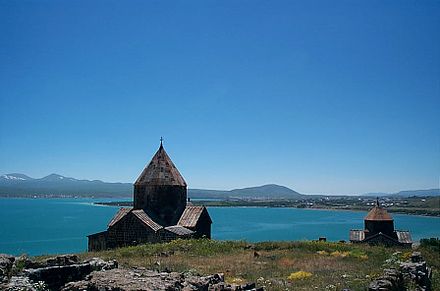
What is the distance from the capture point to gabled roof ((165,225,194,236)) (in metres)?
24.9

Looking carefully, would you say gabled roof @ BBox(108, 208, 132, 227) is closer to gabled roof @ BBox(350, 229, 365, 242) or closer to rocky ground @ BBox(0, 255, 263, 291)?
rocky ground @ BBox(0, 255, 263, 291)

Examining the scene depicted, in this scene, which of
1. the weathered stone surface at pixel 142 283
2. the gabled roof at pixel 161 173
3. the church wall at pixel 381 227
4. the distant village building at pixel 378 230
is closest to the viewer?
the weathered stone surface at pixel 142 283

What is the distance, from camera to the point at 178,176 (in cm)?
2831

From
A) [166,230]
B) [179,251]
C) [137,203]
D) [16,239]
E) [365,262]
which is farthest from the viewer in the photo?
[16,239]

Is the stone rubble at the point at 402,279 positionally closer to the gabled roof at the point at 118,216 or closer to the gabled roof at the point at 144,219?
the gabled roof at the point at 144,219

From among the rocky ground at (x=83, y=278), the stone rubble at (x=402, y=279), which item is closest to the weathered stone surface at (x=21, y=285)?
the rocky ground at (x=83, y=278)

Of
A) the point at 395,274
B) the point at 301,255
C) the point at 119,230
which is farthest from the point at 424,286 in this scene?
the point at 119,230

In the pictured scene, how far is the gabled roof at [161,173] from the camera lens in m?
27.1

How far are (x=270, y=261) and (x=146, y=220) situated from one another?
9519 mm

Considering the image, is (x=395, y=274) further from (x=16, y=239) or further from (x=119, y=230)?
(x=16, y=239)

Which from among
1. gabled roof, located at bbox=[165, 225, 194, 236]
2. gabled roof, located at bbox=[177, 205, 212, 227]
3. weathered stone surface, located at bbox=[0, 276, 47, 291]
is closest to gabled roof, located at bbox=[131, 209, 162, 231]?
gabled roof, located at bbox=[165, 225, 194, 236]

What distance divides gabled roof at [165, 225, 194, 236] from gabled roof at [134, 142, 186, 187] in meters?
2.95

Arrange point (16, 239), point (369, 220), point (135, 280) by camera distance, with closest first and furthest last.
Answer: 1. point (135, 280)
2. point (369, 220)
3. point (16, 239)

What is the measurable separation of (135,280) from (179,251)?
440 inches
